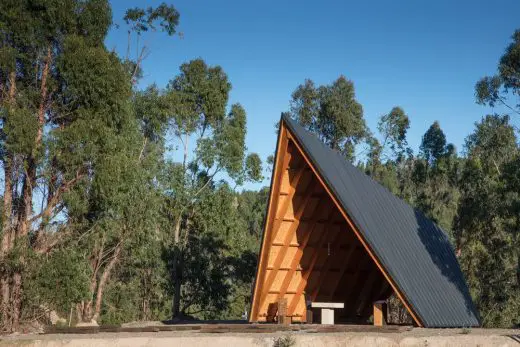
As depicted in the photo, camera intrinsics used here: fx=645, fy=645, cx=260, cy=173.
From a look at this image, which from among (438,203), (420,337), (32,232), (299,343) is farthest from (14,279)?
(438,203)

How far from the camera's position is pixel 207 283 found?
3403 cm

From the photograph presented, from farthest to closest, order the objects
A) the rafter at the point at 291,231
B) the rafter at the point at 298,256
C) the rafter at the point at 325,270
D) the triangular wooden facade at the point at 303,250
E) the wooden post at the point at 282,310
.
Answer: the rafter at the point at 325,270 → the rafter at the point at 298,256 → the rafter at the point at 291,231 → the wooden post at the point at 282,310 → the triangular wooden facade at the point at 303,250

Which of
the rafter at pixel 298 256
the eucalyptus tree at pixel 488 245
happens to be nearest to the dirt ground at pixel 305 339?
the rafter at pixel 298 256

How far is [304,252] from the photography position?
854 inches

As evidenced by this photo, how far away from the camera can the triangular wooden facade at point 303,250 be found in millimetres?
19688

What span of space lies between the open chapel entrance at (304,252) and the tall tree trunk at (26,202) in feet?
27.4

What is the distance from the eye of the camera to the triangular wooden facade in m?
19.7

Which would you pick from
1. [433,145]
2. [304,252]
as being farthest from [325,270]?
[433,145]

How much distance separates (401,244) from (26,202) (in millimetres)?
13887

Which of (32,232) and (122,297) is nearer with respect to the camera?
(32,232)

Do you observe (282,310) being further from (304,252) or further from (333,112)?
(333,112)

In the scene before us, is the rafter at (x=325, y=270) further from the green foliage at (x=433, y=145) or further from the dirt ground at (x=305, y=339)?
the green foliage at (x=433, y=145)

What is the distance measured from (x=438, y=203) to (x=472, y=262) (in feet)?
28.3

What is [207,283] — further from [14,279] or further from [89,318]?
[14,279]
